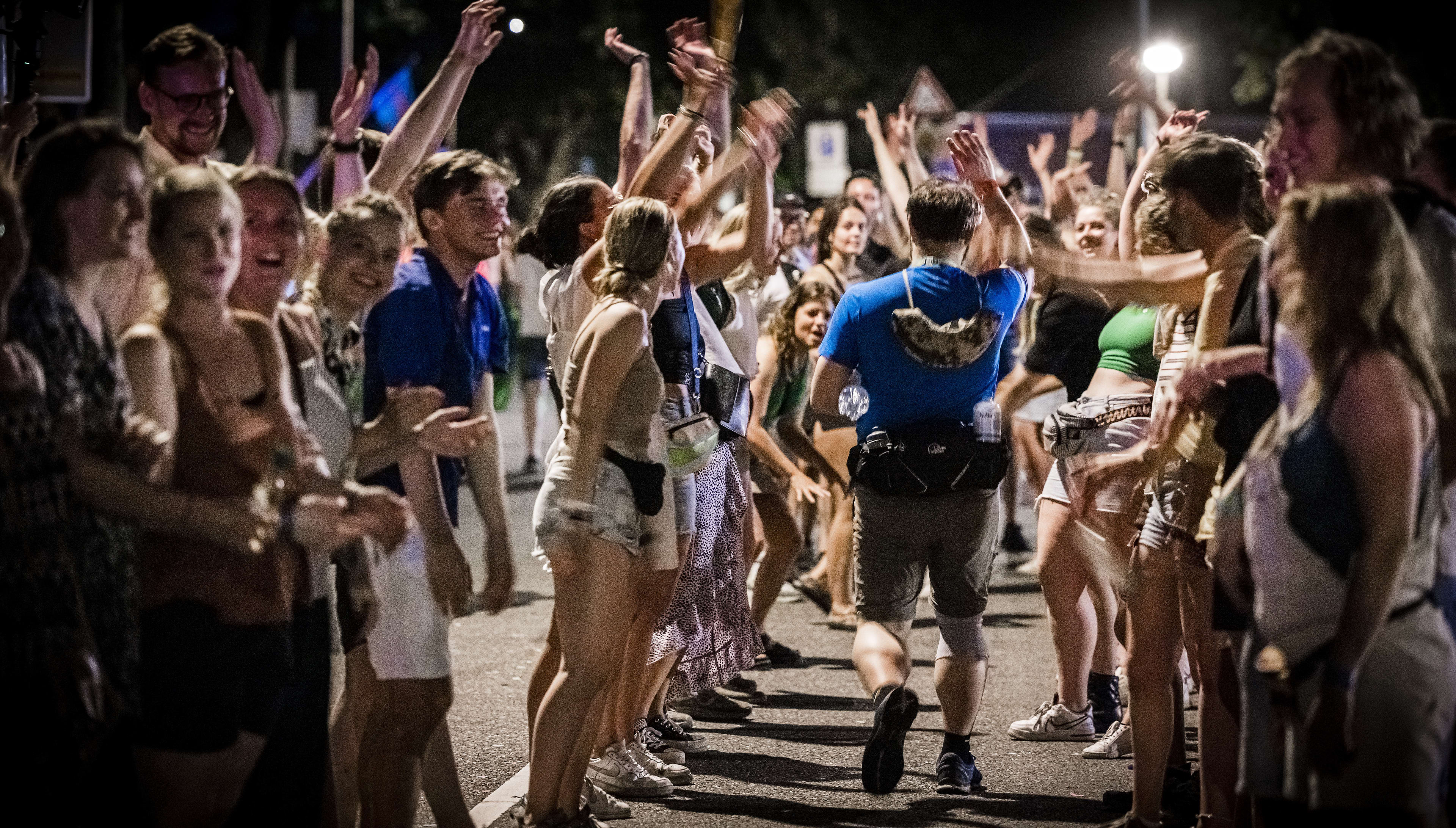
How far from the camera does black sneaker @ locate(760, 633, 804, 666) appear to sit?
26.8ft

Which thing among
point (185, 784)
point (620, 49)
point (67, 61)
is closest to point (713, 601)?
point (620, 49)

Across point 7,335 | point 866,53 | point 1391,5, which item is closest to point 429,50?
point 866,53

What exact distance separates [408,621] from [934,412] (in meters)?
2.18

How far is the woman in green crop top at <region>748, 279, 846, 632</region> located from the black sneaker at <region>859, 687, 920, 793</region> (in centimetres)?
234

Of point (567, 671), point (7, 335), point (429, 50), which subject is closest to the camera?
point (7, 335)

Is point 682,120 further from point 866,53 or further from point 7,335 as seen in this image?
point 866,53

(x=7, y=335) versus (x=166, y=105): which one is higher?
(x=166, y=105)

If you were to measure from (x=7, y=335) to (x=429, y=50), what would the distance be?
119 feet

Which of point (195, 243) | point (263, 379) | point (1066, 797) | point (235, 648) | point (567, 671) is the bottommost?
point (1066, 797)

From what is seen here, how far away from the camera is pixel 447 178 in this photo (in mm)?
4746

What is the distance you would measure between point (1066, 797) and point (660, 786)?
54.6 inches

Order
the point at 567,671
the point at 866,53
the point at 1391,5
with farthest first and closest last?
the point at 866,53, the point at 1391,5, the point at 567,671

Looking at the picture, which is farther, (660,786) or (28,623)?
(660,786)

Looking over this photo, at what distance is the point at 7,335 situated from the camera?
3.16 metres
